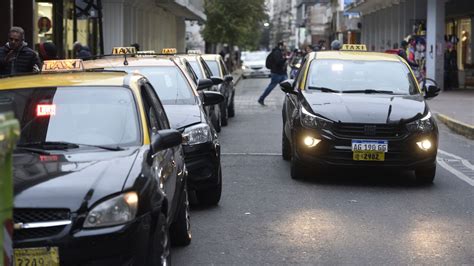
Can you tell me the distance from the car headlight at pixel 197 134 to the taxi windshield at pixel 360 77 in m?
2.82

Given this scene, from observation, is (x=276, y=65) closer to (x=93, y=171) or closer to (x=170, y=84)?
(x=170, y=84)

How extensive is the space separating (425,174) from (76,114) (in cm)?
542

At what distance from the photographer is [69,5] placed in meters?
22.4

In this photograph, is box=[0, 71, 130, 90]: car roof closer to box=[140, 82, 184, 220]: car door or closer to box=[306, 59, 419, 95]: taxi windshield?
box=[140, 82, 184, 220]: car door

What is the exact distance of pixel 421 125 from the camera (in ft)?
30.9

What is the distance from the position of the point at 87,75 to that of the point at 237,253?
1.98 m

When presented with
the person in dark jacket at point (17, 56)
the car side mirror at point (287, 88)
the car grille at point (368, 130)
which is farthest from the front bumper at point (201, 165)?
the person in dark jacket at point (17, 56)

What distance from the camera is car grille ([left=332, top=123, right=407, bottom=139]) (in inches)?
366

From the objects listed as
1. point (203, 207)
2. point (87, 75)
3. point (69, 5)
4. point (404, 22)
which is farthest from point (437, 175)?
point (404, 22)

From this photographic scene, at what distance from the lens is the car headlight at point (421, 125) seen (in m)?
9.35

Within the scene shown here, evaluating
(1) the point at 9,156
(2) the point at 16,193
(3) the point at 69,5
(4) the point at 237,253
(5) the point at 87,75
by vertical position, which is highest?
(3) the point at 69,5

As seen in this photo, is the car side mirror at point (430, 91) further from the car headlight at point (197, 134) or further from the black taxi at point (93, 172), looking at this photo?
the black taxi at point (93, 172)

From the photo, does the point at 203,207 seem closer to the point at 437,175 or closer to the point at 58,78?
the point at 58,78

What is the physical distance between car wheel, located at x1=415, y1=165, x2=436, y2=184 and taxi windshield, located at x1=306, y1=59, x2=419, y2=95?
4.22 ft
